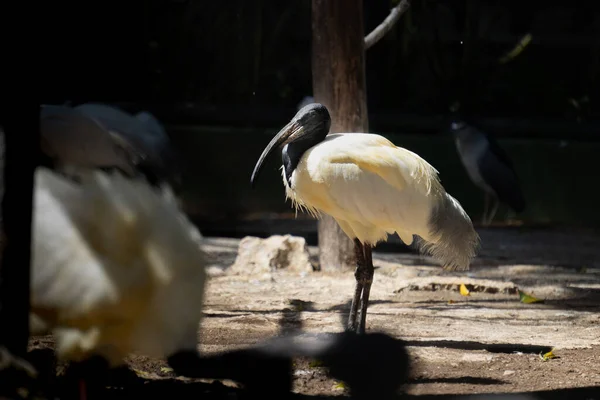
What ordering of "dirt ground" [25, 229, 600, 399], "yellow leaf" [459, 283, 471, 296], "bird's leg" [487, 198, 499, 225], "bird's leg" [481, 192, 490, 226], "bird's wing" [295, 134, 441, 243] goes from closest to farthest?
"dirt ground" [25, 229, 600, 399] → "bird's wing" [295, 134, 441, 243] → "yellow leaf" [459, 283, 471, 296] → "bird's leg" [487, 198, 499, 225] → "bird's leg" [481, 192, 490, 226]

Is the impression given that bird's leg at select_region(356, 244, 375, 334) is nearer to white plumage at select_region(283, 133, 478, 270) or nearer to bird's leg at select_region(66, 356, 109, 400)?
white plumage at select_region(283, 133, 478, 270)

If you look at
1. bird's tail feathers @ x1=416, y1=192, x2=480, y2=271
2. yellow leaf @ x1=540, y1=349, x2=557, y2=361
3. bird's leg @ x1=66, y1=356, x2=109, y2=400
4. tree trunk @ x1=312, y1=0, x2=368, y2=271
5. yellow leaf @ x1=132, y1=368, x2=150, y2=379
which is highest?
tree trunk @ x1=312, y1=0, x2=368, y2=271

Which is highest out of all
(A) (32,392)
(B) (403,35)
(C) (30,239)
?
(B) (403,35)

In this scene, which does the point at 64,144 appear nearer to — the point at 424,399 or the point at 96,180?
the point at 96,180

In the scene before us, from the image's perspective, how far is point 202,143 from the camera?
36.5ft

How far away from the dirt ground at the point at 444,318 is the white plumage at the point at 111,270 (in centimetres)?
105

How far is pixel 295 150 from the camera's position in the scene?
529 cm

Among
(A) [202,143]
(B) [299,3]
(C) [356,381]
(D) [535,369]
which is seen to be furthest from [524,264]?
(B) [299,3]

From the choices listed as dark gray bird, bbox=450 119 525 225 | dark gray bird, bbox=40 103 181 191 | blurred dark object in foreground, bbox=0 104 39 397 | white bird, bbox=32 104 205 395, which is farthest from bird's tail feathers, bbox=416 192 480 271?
dark gray bird, bbox=450 119 525 225

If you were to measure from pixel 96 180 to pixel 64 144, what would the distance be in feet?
4.88

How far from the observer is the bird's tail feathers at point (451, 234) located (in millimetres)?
Result: 5109

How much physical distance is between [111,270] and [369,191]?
2633mm

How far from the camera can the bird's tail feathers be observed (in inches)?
201

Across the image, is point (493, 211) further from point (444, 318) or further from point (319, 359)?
point (319, 359)
